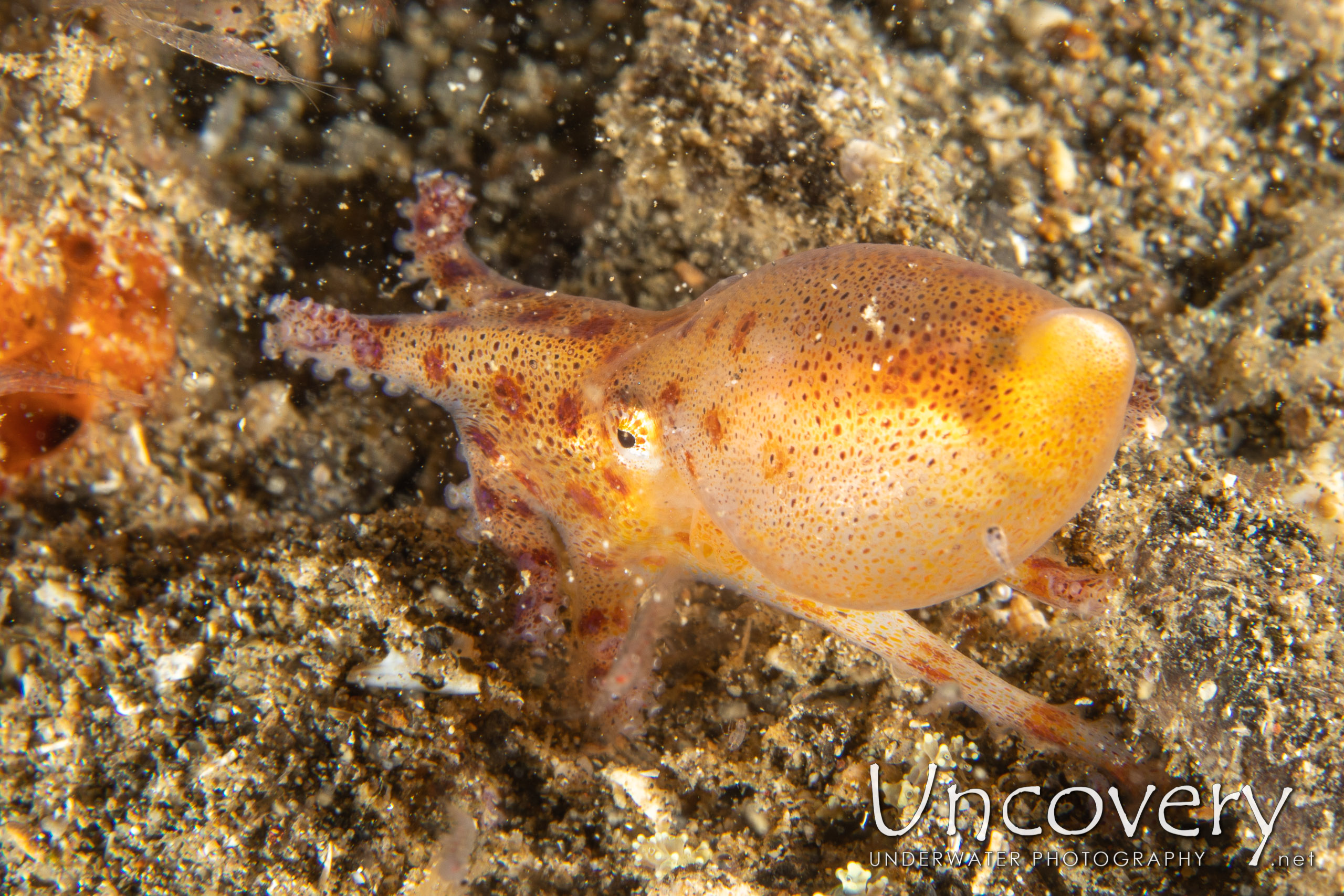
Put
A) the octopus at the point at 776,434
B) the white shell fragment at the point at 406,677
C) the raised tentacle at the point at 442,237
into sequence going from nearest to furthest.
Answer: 1. the octopus at the point at 776,434
2. the white shell fragment at the point at 406,677
3. the raised tentacle at the point at 442,237

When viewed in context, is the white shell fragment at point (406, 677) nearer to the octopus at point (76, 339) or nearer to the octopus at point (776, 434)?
the octopus at point (776, 434)

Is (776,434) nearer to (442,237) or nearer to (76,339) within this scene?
(442,237)

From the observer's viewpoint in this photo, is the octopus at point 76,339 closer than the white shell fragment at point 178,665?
No

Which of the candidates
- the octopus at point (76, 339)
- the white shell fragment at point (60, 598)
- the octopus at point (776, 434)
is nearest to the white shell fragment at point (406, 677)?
the octopus at point (776, 434)

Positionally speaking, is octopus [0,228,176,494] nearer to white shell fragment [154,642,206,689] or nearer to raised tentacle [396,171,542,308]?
raised tentacle [396,171,542,308]

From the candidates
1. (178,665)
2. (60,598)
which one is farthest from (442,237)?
(60,598)
